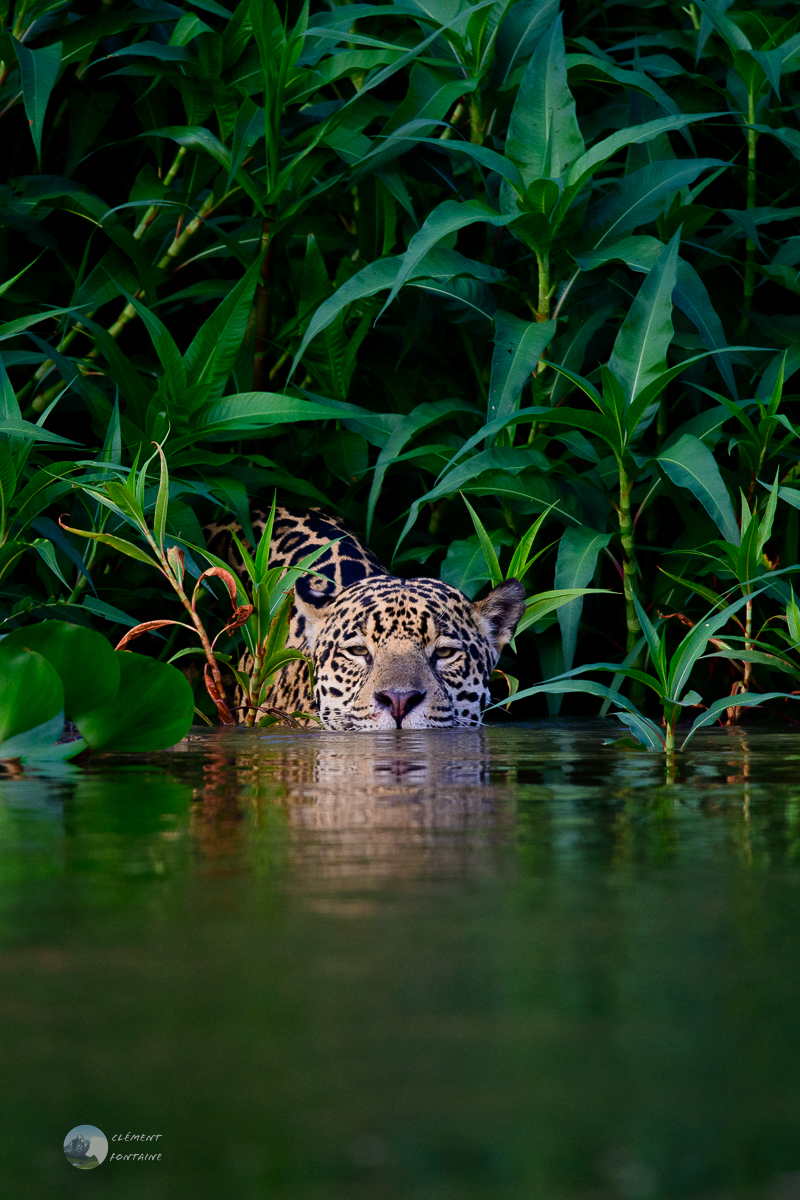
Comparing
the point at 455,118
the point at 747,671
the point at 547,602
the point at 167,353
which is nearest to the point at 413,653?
the point at 547,602

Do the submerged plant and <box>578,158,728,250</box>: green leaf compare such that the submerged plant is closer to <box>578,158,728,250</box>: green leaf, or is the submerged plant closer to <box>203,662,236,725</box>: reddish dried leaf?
<box>203,662,236,725</box>: reddish dried leaf

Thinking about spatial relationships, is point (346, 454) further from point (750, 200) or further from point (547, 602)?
point (750, 200)

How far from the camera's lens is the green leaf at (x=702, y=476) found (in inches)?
112

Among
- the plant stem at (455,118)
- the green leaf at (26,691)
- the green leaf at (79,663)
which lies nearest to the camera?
the green leaf at (26,691)

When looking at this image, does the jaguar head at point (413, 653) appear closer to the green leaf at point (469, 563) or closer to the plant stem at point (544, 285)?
the green leaf at point (469, 563)

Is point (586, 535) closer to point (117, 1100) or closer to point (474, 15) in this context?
point (474, 15)

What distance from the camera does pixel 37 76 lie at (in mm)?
3207

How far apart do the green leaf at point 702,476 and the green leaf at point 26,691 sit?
1.61 meters

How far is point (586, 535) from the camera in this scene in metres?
3.15

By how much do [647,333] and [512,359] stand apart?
337mm

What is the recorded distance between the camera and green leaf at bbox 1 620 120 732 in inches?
77.5

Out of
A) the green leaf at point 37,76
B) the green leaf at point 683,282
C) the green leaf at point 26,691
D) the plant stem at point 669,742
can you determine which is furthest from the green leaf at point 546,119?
the green leaf at point 26,691

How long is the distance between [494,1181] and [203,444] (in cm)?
306

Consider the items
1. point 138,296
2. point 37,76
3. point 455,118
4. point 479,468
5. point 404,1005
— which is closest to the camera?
point 404,1005
